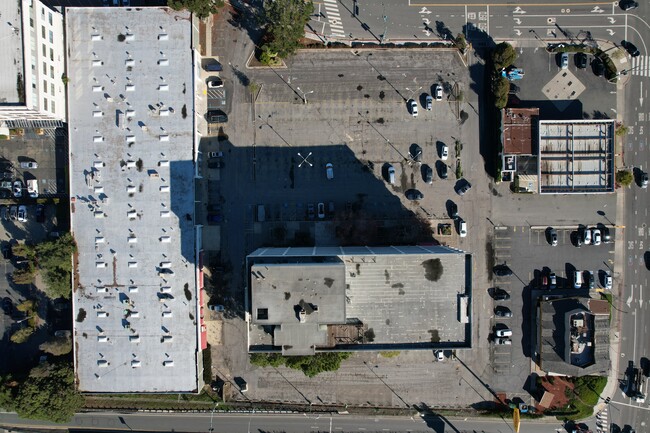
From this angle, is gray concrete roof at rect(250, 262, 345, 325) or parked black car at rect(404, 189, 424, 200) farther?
parked black car at rect(404, 189, 424, 200)

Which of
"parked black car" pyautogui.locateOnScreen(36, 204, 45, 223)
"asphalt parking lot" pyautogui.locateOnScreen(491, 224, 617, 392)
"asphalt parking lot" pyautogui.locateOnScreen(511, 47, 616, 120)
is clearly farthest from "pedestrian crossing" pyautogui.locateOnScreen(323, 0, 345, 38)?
"parked black car" pyautogui.locateOnScreen(36, 204, 45, 223)

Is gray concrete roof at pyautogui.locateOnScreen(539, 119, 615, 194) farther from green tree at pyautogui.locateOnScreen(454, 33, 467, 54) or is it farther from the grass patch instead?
the grass patch

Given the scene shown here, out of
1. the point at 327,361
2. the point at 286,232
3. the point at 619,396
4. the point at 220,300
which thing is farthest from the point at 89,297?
the point at 619,396

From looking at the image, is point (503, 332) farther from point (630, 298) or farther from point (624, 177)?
point (624, 177)

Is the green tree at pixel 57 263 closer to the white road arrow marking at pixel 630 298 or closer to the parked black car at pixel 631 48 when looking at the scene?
the white road arrow marking at pixel 630 298

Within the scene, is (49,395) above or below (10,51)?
below

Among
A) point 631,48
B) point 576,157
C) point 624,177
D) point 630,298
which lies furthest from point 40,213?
point 631,48

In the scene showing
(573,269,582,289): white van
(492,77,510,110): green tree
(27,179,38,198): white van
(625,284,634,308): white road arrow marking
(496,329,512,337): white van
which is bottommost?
(496,329,512,337): white van

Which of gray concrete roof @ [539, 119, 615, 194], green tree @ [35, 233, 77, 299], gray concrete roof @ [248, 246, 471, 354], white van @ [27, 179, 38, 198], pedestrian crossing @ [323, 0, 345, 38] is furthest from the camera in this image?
pedestrian crossing @ [323, 0, 345, 38]
